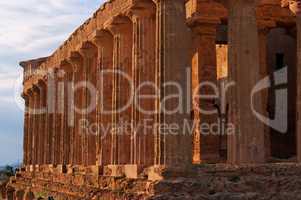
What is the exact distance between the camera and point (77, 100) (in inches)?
1204

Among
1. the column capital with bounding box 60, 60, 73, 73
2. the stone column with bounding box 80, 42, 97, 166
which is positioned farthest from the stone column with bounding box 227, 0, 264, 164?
the column capital with bounding box 60, 60, 73, 73

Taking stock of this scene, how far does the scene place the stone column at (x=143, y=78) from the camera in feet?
65.8

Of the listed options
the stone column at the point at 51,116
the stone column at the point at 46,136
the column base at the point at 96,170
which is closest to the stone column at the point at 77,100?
the stone column at the point at 51,116

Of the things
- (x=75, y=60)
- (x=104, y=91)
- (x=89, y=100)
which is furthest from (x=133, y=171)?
(x=75, y=60)

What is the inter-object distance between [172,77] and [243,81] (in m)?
2.33

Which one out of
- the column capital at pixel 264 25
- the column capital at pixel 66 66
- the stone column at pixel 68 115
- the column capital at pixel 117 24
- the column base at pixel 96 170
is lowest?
the column base at pixel 96 170

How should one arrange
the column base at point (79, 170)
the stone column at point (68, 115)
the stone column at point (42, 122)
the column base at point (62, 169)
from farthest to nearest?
the stone column at point (42, 122)
the stone column at point (68, 115)
the column base at point (62, 169)
the column base at point (79, 170)

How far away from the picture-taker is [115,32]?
74.0ft

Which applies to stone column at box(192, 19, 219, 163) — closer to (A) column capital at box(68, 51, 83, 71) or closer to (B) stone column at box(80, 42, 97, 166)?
(B) stone column at box(80, 42, 97, 166)

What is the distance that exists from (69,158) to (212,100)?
10.0 meters

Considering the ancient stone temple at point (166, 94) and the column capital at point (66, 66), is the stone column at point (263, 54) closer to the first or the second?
the ancient stone temple at point (166, 94)

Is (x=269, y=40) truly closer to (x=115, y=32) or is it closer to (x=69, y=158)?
(x=115, y=32)

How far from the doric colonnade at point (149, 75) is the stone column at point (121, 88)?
38 millimetres

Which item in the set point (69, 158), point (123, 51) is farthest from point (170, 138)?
point (69, 158)
